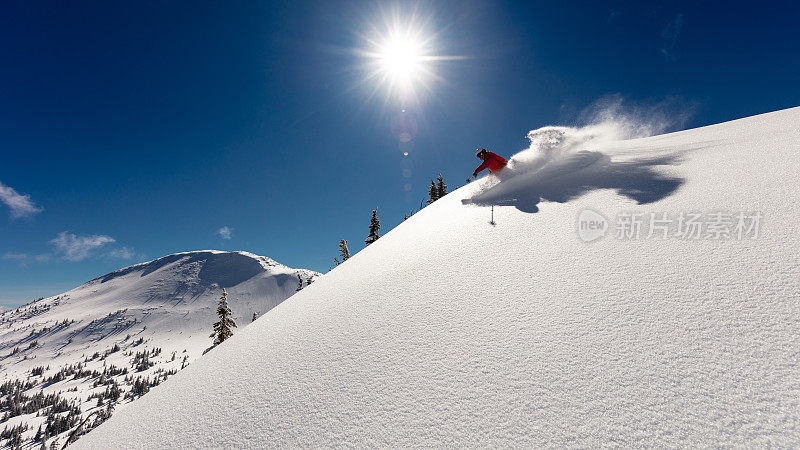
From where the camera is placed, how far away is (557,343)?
2.41m

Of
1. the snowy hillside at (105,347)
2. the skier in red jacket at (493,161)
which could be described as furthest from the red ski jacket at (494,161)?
the snowy hillside at (105,347)

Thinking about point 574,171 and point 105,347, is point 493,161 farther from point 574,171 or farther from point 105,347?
point 105,347

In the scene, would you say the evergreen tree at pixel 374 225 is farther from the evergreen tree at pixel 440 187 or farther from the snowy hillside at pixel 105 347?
the snowy hillside at pixel 105 347

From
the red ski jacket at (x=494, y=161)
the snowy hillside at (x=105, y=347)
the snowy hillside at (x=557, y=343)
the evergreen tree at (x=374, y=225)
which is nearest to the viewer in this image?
the snowy hillside at (x=557, y=343)

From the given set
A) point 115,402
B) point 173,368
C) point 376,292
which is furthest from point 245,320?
point 376,292

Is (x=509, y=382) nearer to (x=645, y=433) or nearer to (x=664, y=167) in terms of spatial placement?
(x=645, y=433)

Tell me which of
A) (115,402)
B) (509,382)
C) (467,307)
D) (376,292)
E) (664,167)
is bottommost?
(115,402)

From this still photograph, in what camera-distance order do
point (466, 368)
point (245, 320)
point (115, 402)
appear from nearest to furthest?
1. point (466, 368)
2. point (115, 402)
3. point (245, 320)

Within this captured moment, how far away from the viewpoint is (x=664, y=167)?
5879 millimetres

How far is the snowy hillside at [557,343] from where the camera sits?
5.89ft

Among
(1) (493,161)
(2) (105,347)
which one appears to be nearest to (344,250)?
(1) (493,161)

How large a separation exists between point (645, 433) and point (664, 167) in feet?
21.1

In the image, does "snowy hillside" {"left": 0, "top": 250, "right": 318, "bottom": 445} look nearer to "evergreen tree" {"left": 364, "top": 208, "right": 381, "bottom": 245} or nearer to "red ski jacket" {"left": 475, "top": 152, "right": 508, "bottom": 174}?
"evergreen tree" {"left": 364, "top": 208, "right": 381, "bottom": 245}

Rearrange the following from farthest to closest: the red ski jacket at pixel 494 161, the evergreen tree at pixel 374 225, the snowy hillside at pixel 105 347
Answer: the snowy hillside at pixel 105 347
the evergreen tree at pixel 374 225
the red ski jacket at pixel 494 161
